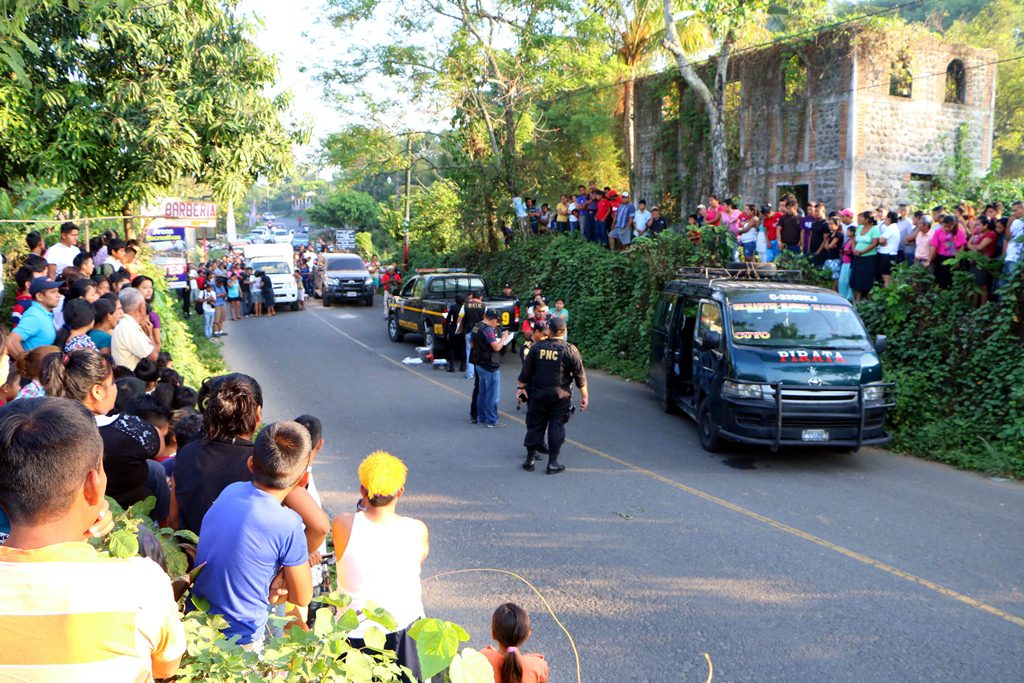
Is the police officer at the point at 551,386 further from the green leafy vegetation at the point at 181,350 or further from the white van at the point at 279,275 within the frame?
the white van at the point at 279,275

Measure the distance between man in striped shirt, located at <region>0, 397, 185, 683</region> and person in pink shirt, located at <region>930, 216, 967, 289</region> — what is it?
39.4 ft

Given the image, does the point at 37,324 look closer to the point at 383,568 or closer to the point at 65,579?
the point at 383,568

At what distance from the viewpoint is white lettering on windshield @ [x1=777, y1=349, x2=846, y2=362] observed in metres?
9.59

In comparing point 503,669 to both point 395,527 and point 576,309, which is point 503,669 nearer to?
point 395,527

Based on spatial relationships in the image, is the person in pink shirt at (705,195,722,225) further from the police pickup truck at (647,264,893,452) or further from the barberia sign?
the barberia sign

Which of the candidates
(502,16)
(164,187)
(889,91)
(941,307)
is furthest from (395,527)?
(502,16)

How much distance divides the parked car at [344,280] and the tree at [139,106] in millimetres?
19189

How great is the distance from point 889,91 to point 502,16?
11614 millimetres

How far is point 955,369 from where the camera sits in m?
10.9

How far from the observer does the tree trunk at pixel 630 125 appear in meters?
28.9

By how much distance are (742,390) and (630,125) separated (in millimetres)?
22501

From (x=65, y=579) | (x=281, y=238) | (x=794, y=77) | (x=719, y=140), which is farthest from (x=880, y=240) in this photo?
(x=281, y=238)

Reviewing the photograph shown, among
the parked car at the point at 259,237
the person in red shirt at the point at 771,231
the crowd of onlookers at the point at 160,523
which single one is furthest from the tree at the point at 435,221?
the crowd of onlookers at the point at 160,523

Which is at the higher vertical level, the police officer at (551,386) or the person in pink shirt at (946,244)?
the person in pink shirt at (946,244)
